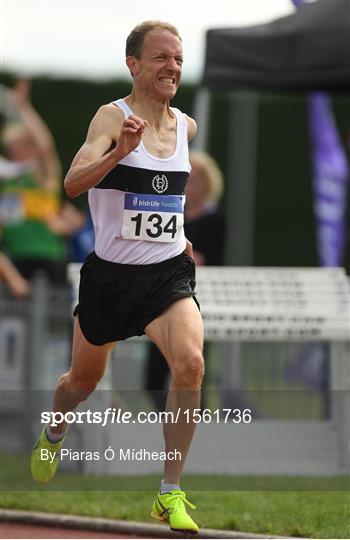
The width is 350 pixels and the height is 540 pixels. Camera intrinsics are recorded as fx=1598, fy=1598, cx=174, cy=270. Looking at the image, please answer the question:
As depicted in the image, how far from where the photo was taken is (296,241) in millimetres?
25375

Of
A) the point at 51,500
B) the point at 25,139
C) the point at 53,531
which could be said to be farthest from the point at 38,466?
the point at 25,139

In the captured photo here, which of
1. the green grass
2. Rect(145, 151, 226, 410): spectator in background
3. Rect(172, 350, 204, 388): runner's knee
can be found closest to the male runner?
Rect(172, 350, 204, 388): runner's knee

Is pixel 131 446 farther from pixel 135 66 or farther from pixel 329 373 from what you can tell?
pixel 329 373

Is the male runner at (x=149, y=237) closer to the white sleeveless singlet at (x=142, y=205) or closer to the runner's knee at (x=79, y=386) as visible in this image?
the white sleeveless singlet at (x=142, y=205)

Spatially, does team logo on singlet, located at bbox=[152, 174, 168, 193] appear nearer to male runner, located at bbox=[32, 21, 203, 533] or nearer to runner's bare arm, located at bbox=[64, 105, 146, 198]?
male runner, located at bbox=[32, 21, 203, 533]

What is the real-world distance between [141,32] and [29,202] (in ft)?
29.7

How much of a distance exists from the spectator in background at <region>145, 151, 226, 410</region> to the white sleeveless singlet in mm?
4946

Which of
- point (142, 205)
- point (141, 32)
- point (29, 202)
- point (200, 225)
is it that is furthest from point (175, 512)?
point (29, 202)

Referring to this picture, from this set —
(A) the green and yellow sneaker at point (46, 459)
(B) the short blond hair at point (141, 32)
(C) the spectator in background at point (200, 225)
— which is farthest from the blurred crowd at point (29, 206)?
(B) the short blond hair at point (141, 32)

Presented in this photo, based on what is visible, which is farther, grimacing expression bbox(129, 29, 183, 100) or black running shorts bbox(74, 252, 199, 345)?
black running shorts bbox(74, 252, 199, 345)

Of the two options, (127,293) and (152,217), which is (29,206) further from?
(152,217)

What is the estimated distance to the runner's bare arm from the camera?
21.7 ft

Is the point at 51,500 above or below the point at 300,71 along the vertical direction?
below

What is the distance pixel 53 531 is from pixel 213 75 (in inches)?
176
